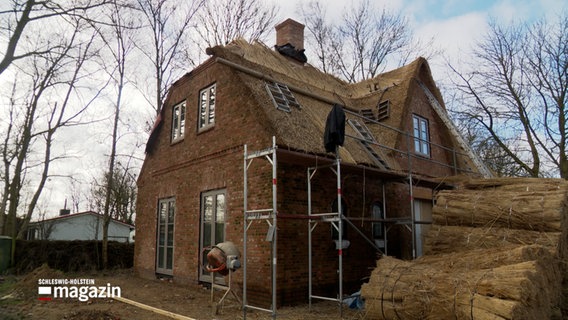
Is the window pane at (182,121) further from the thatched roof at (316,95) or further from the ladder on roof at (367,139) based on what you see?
the ladder on roof at (367,139)

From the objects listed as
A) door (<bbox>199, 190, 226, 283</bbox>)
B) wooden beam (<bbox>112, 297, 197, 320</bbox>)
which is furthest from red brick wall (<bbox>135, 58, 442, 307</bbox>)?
wooden beam (<bbox>112, 297, 197, 320</bbox>)

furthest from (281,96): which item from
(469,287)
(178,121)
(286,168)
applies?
(469,287)

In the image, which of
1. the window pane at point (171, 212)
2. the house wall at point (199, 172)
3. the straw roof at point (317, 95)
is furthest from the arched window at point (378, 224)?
the window pane at point (171, 212)

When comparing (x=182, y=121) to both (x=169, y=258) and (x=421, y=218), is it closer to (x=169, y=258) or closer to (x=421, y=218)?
(x=169, y=258)

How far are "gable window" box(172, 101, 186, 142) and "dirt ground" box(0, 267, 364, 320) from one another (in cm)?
455

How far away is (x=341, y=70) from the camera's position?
2616 cm

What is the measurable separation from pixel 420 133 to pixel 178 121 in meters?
8.14

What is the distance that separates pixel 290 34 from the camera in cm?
1536

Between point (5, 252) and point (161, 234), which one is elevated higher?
point (161, 234)

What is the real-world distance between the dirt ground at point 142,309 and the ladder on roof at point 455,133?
821 cm

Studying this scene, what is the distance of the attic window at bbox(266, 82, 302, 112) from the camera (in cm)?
999

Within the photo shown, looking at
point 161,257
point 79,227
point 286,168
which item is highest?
point 286,168

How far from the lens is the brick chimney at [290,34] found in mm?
15336

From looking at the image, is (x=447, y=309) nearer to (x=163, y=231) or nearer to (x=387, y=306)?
(x=387, y=306)
